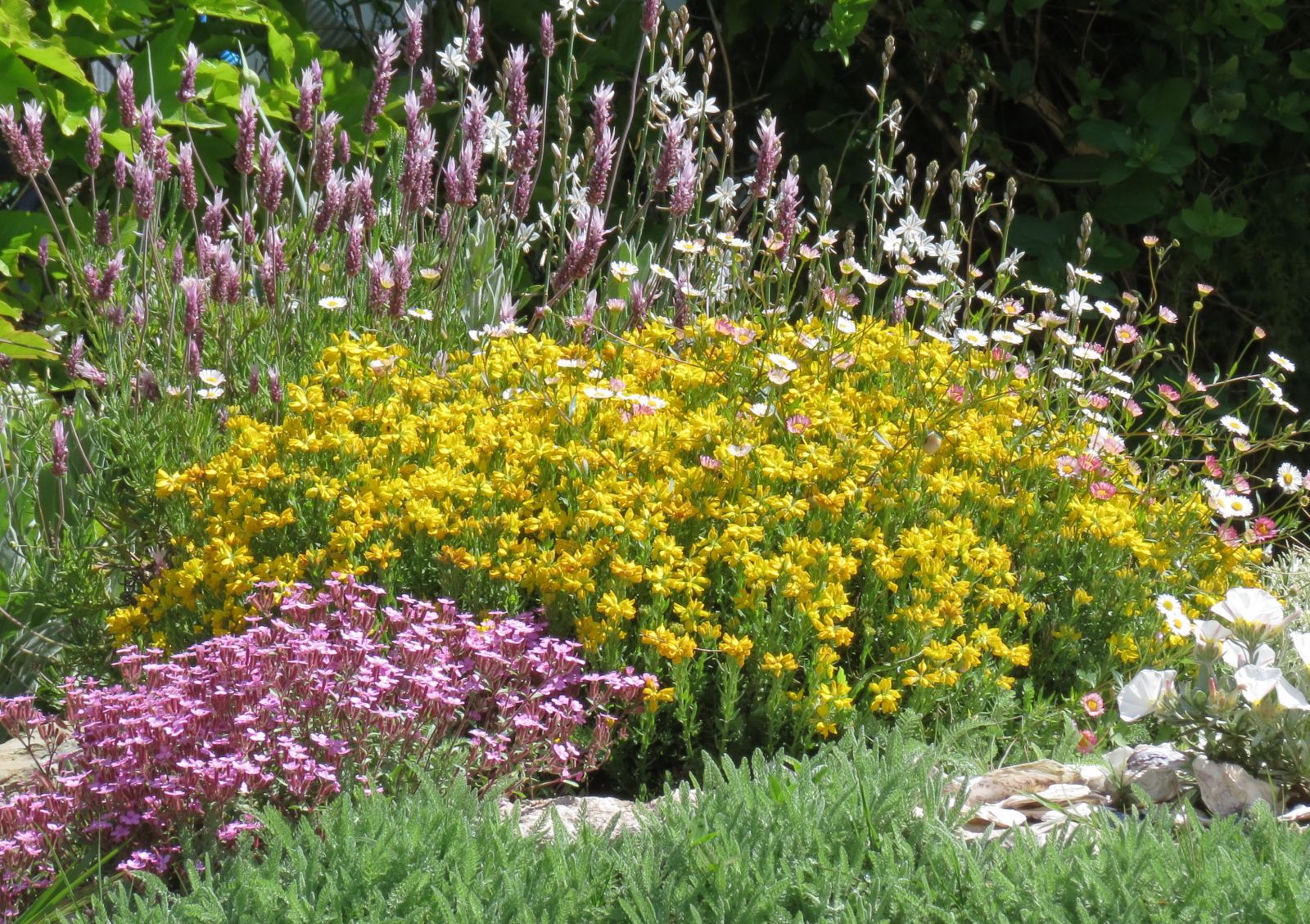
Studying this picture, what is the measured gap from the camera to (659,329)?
3543mm

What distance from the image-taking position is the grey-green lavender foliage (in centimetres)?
183

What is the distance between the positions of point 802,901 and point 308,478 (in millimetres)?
1574

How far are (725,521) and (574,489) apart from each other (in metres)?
0.34

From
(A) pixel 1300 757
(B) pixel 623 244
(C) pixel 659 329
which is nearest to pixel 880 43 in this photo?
(B) pixel 623 244

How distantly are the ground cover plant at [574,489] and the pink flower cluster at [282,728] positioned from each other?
1 centimetres

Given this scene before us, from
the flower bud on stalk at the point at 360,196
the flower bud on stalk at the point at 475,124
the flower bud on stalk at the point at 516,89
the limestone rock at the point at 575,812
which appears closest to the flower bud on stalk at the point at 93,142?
the flower bud on stalk at the point at 360,196

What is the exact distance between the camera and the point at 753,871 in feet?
6.27

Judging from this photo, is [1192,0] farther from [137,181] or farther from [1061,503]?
[137,181]

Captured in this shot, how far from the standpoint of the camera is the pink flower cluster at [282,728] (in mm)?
2221

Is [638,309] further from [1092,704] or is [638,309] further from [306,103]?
[1092,704]

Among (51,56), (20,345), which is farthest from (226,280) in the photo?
(51,56)

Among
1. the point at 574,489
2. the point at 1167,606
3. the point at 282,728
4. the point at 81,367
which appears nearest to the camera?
the point at 282,728

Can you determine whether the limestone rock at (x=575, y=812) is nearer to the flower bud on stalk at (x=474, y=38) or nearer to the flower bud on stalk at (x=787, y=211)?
the flower bud on stalk at (x=787, y=211)

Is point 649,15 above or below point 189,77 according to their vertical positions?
above
